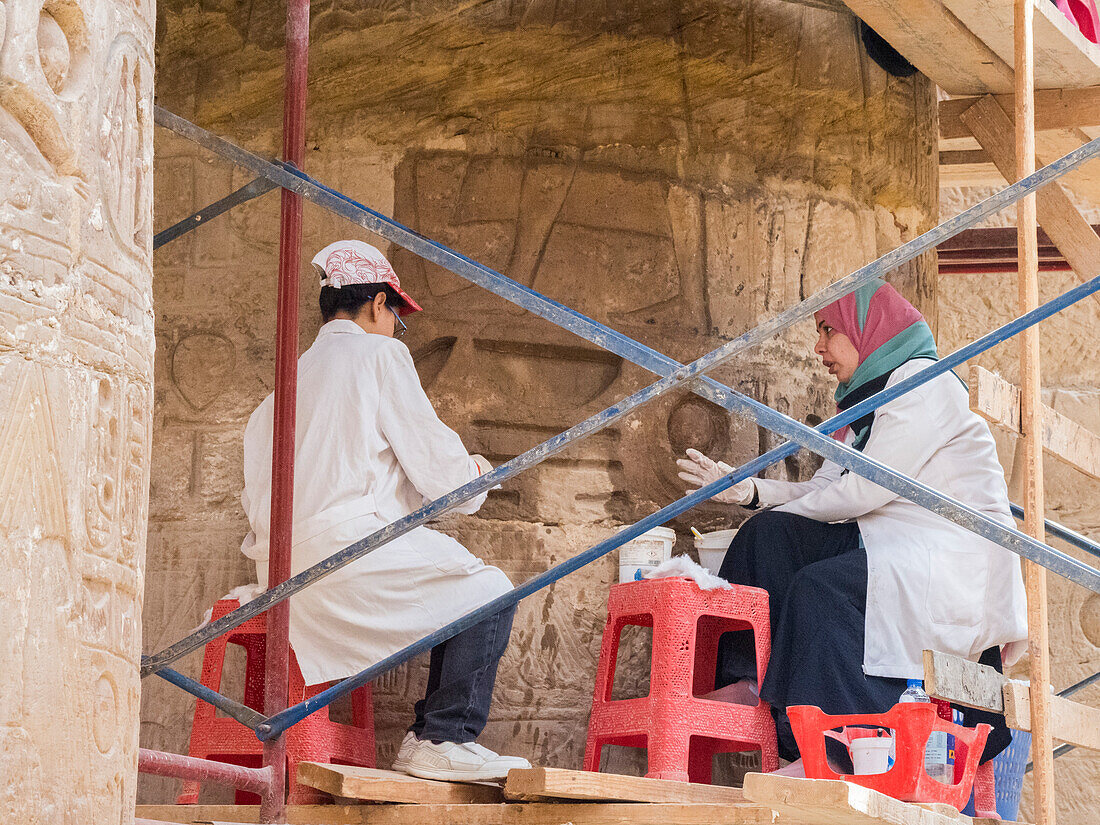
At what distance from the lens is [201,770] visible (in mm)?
3445

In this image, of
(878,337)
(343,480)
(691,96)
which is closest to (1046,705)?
(878,337)

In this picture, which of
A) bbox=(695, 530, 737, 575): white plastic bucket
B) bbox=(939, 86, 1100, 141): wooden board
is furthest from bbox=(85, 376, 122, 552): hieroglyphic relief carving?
bbox=(939, 86, 1100, 141): wooden board

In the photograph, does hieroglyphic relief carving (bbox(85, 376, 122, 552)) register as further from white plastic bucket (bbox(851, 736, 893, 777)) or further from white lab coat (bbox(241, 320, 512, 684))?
white plastic bucket (bbox(851, 736, 893, 777))

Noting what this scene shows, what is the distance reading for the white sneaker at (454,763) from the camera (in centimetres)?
405

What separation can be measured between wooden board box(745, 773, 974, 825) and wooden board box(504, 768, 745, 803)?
491 mm

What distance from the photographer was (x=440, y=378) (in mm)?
5152

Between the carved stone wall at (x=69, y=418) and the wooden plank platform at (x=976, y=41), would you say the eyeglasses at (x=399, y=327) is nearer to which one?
the wooden plank platform at (x=976, y=41)

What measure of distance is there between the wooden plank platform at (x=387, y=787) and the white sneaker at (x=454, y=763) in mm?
121

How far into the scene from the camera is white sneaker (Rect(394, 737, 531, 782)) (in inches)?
159

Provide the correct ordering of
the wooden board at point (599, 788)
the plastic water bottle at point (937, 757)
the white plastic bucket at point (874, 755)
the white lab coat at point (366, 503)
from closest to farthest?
the wooden board at point (599, 788)
the white plastic bucket at point (874, 755)
the plastic water bottle at point (937, 757)
the white lab coat at point (366, 503)

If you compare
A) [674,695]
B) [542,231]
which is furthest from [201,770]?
[542,231]

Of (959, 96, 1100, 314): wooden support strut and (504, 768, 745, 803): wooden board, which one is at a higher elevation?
(959, 96, 1100, 314): wooden support strut

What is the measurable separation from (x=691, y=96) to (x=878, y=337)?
1159 millimetres

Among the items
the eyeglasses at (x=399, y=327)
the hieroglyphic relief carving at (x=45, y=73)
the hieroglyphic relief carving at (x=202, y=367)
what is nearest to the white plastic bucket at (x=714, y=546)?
the eyeglasses at (x=399, y=327)
